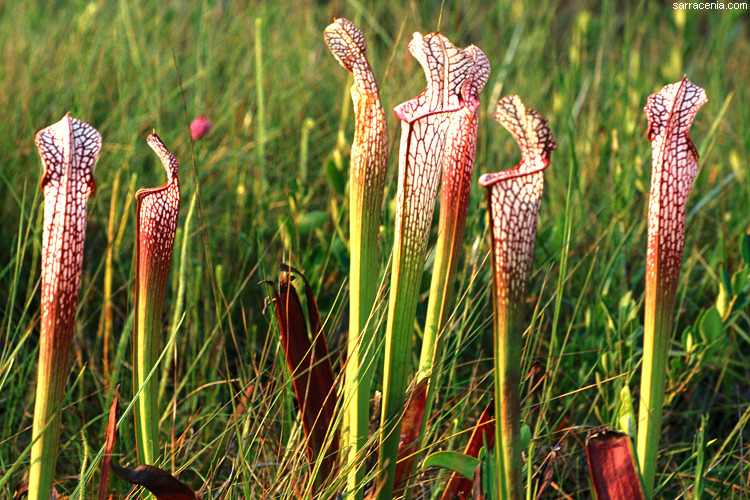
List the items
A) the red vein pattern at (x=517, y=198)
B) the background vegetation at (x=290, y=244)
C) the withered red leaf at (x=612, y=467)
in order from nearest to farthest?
the red vein pattern at (x=517, y=198), the withered red leaf at (x=612, y=467), the background vegetation at (x=290, y=244)

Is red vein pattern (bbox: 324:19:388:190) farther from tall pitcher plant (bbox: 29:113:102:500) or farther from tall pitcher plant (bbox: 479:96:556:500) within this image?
tall pitcher plant (bbox: 29:113:102:500)

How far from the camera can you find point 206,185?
2273 millimetres

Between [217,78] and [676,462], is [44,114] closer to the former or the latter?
[217,78]

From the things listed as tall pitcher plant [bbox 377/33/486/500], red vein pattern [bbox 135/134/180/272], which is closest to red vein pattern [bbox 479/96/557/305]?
tall pitcher plant [bbox 377/33/486/500]

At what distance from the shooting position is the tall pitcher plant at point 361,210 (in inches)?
35.8

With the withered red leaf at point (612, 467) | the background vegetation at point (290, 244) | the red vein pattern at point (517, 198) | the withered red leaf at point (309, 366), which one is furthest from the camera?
the background vegetation at point (290, 244)

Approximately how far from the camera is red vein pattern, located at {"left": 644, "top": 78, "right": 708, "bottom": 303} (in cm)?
83

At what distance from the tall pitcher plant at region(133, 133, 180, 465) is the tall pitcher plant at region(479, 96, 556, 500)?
409 mm

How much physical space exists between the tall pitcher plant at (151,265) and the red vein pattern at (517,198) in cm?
41

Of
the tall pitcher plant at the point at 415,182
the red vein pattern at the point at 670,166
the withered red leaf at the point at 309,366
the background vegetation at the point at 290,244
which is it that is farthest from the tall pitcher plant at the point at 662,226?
the withered red leaf at the point at 309,366

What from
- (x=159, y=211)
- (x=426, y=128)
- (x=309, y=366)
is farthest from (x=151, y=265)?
(x=426, y=128)

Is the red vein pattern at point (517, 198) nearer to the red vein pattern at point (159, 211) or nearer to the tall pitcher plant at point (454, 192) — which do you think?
the tall pitcher plant at point (454, 192)

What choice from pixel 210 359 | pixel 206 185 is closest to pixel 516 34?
pixel 206 185

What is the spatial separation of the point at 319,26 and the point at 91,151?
3458mm
